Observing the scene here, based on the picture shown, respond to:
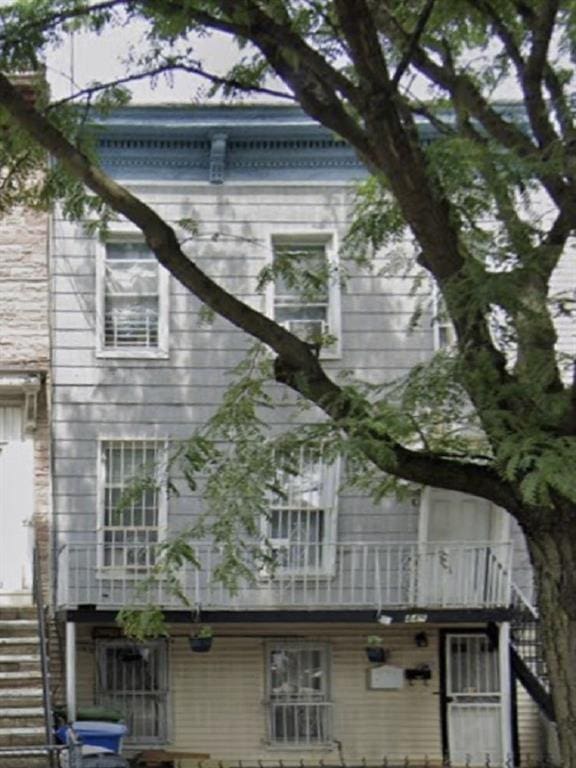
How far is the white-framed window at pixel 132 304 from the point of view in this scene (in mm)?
18156

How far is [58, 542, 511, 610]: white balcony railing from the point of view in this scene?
17109 mm

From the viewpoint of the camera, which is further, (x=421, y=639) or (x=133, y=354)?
(x=133, y=354)

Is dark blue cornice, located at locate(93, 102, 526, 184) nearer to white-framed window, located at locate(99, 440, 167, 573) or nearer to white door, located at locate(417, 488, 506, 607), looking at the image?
white-framed window, located at locate(99, 440, 167, 573)

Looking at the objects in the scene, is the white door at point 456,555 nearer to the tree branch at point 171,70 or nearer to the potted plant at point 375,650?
the potted plant at point 375,650

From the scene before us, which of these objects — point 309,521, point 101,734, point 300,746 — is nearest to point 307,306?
point 309,521

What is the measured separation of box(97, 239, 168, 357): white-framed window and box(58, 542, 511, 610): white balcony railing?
2.84 metres

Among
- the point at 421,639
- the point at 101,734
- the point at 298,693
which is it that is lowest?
the point at 101,734

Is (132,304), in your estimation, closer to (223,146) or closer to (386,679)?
(223,146)

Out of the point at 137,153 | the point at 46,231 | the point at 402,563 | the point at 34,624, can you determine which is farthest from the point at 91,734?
the point at 137,153

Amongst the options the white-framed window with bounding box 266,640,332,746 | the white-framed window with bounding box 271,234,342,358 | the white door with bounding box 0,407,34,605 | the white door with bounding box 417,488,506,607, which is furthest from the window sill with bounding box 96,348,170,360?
the white-framed window with bounding box 266,640,332,746

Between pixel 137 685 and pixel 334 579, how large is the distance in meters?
3.04

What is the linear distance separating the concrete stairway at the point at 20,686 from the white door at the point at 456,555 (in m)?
5.00

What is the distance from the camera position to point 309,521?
17953mm

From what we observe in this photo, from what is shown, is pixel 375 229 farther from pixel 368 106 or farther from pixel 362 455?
pixel 362 455
